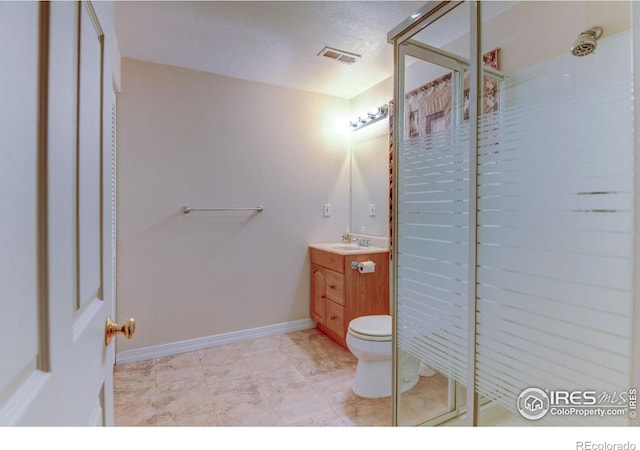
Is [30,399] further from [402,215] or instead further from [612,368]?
[402,215]

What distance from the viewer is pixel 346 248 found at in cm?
286

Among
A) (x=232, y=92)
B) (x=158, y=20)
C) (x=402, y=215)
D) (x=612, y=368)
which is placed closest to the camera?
(x=612, y=368)

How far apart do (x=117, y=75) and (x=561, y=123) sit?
2.49 m

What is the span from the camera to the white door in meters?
0.37

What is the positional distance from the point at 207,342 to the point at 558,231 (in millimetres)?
2554

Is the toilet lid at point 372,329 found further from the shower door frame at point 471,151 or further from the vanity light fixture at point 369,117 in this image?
the vanity light fixture at point 369,117

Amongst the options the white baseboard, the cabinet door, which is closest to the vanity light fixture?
the cabinet door

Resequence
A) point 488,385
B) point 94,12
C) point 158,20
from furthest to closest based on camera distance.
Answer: point 158,20, point 488,385, point 94,12

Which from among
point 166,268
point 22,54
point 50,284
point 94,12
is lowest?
point 166,268

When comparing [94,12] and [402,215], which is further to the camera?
[402,215]

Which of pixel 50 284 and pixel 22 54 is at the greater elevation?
pixel 22 54

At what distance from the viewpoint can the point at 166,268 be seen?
2510 mm

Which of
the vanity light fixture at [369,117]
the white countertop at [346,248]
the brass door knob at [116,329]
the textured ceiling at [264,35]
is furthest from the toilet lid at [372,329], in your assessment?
the textured ceiling at [264,35]

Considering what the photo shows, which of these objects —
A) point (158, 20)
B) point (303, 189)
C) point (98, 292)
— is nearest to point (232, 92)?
point (158, 20)
